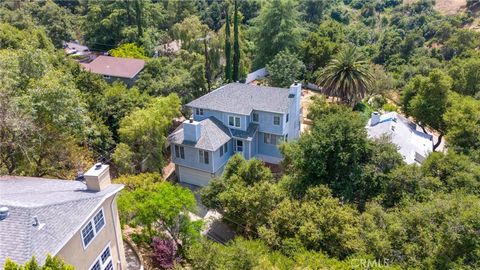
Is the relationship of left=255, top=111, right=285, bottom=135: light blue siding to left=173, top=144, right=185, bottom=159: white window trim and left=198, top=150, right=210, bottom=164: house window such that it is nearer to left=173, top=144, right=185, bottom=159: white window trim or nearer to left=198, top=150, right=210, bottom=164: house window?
left=198, top=150, right=210, bottom=164: house window

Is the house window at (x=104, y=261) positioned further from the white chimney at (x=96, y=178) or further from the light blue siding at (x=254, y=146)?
the light blue siding at (x=254, y=146)

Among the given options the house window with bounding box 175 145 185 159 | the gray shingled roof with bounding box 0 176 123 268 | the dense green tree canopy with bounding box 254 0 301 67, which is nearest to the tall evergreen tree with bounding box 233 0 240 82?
the dense green tree canopy with bounding box 254 0 301 67

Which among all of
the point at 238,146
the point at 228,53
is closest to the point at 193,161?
the point at 238,146

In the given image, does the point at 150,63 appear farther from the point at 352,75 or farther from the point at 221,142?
the point at 352,75

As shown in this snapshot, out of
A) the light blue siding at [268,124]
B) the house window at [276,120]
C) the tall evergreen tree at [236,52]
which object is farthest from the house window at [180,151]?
the tall evergreen tree at [236,52]

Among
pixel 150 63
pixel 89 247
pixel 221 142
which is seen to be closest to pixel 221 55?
pixel 150 63

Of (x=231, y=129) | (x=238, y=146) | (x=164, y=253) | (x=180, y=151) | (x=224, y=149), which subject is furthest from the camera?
(x=238, y=146)

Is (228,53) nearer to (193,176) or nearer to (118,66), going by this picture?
(118,66)
